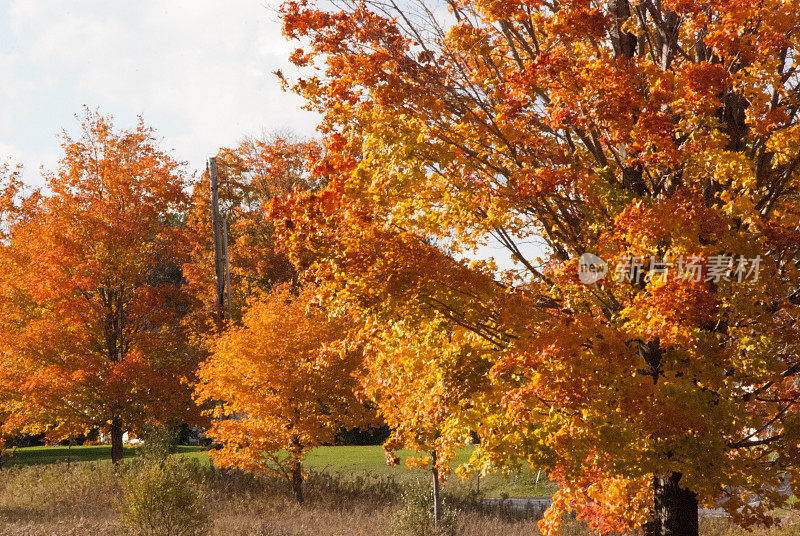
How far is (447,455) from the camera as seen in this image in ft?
27.9

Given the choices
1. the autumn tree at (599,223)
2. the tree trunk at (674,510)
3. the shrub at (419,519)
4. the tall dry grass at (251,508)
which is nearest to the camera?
the autumn tree at (599,223)

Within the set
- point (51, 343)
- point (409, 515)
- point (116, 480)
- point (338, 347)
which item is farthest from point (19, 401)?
point (338, 347)

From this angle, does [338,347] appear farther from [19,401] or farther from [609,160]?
[19,401]

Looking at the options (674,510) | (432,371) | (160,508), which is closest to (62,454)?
(160,508)

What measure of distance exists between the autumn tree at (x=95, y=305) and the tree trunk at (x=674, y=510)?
11.9 m

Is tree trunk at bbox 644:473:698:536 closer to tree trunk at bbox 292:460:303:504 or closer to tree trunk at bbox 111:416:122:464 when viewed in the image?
tree trunk at bbox 292:460:303:504

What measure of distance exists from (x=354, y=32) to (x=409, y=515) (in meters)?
9.87

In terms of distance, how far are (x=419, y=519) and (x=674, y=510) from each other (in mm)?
6811

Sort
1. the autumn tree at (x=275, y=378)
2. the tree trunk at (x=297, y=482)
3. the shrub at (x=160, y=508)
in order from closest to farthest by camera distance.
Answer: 1. the shrub at (x=160, y=508)
2. the autumn tree at (x=275, y=378)
3. the tree trunk at (x=297, y=482)

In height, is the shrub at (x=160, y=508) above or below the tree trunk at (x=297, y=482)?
above

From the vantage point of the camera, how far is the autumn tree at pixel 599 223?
6.38 meters

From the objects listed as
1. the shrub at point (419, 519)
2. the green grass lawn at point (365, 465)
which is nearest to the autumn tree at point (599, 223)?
the shrub at point (419, 519)

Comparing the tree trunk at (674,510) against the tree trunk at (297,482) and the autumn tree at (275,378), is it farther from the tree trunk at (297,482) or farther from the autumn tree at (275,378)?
the tree trunk at (297,482)

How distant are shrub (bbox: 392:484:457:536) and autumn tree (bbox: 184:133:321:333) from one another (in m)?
19.3
